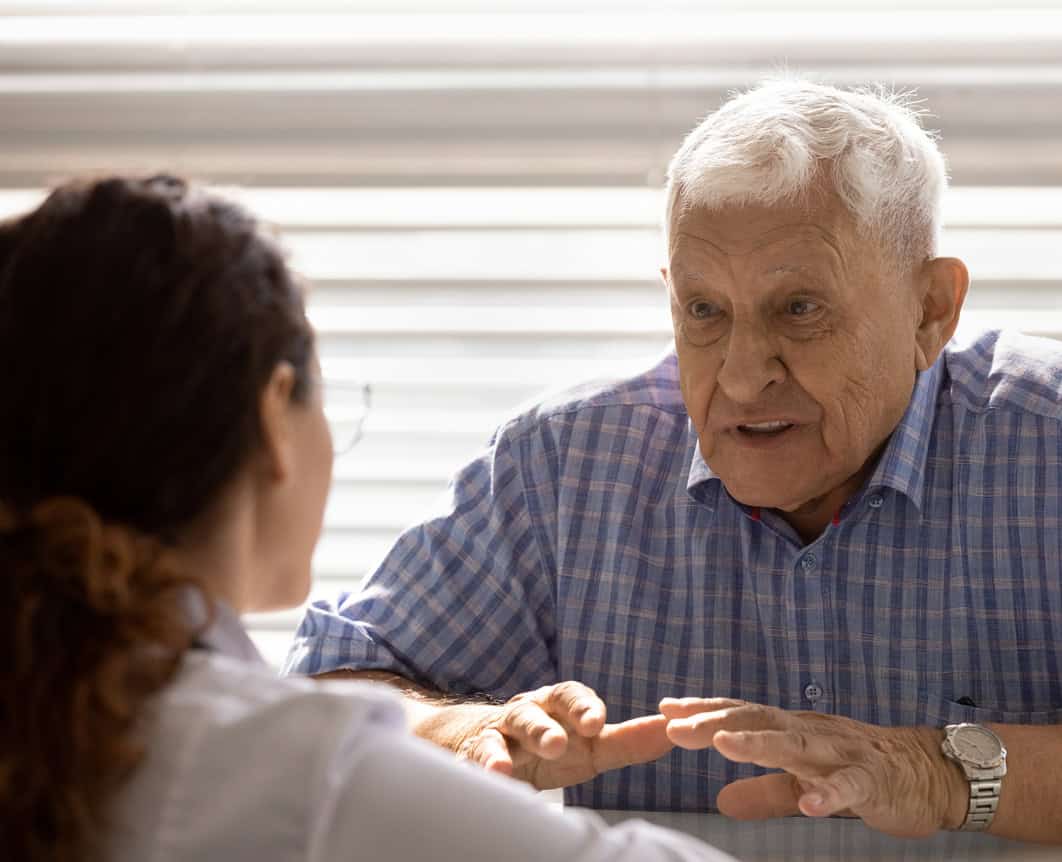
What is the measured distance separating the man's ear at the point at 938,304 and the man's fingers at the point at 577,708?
727mm

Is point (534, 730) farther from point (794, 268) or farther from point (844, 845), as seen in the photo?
point (794, 268)

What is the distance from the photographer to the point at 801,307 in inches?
74.1

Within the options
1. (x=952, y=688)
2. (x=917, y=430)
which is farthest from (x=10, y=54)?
(x=952, y=688)

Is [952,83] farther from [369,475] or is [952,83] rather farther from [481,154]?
[369,475]

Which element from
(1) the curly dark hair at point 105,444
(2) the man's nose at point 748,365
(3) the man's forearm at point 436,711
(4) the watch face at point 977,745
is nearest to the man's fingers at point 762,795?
(4) the watch face at point 977,745

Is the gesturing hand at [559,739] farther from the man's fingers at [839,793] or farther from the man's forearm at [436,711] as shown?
the man's fingers at [839,793]

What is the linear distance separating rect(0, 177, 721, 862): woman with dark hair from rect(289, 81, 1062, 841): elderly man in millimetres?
807

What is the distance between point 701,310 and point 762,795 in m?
0.69

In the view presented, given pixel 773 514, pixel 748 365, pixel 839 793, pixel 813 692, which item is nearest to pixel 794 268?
pixel 748 365

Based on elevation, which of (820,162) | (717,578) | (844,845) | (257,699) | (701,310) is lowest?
(844,845)

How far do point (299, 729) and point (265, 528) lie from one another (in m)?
0.27

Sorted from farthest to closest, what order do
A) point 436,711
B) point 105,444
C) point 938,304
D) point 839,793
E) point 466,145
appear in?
point 466,145
point 938,304
point 436,711
point 839,793
point 105,444

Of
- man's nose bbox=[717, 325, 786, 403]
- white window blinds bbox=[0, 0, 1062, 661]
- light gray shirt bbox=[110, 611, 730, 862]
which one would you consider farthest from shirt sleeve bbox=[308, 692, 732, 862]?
white window blinds bbox=[0, 0, 1062, 661]

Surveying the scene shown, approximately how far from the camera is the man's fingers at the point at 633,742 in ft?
5.40
